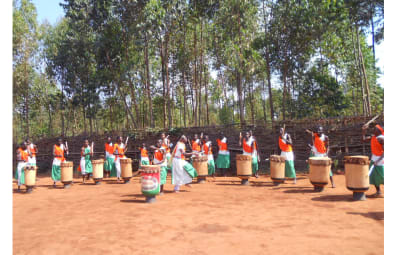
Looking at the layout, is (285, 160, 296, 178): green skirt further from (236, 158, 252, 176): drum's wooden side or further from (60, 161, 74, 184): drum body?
(60, 161, 74, 184): drum body

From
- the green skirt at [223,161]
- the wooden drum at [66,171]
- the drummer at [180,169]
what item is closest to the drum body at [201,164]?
the green skirt at [223,161]

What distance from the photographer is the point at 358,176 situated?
655 centimetres

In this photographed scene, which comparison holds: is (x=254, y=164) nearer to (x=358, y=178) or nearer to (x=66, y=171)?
(x=358, y=178)

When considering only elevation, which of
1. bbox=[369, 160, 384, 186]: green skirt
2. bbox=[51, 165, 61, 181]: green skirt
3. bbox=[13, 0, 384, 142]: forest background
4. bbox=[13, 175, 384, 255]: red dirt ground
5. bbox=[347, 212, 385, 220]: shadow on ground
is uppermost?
bbox=[13, 0, 384, 142]: forest background

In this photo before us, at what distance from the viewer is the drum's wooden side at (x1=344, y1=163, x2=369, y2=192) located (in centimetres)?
651

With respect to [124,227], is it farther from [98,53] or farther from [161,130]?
[98,53]

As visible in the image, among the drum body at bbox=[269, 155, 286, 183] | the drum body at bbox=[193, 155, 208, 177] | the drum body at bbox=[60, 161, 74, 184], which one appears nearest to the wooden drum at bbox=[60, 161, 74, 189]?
the drum body at bbox=[60, 161, 74, 184]

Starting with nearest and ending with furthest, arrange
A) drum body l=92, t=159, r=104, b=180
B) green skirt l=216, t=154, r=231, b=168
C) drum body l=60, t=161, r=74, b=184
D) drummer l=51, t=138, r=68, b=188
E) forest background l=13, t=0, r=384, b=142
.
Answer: drum body l=60, t=161, r=74, b=184 → drummer l=51, t=138, r=68, b=188 → drum body l=92, t=159, r=104, b=180 → green skirt l=216, t=154, r=231, b=168 → forest background l=13, t=0, r=384, b=142

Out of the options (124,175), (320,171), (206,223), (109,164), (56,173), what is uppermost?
(320,171)

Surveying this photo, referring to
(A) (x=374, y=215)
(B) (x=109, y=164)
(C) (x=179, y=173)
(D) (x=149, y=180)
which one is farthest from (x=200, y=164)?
(A) (x=374, y=215)

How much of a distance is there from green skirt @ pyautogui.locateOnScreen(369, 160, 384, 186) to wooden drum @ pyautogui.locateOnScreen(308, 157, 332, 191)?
1212mm

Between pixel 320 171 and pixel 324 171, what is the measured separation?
0.10 metres

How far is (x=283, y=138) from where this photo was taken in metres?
9.60

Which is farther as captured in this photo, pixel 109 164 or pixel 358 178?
pixel 109 164
